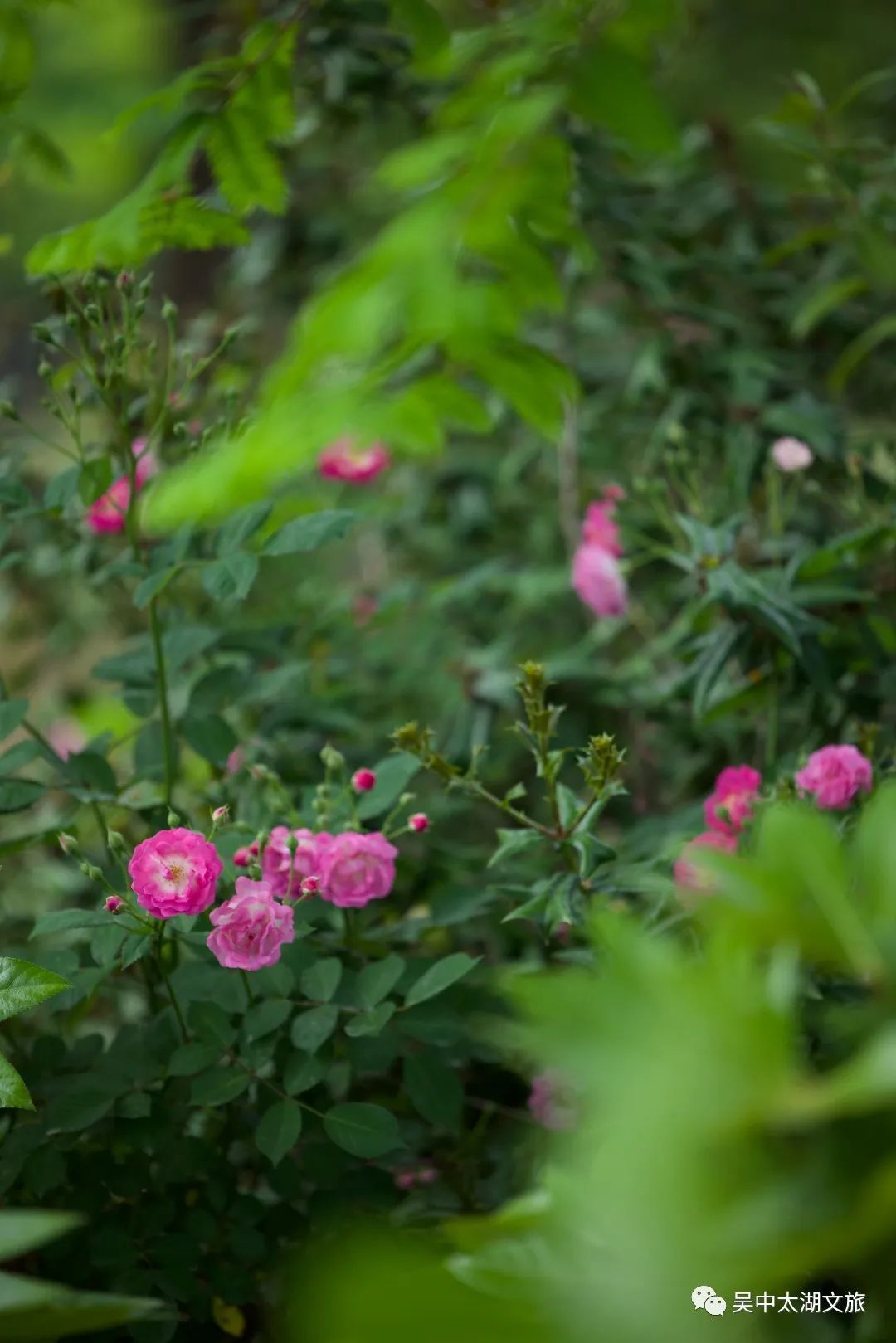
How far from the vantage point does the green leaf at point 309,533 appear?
0.74 meters

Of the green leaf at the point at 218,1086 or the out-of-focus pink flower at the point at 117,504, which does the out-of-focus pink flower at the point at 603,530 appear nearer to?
the out-of-focus pink flower at the point at 117,504

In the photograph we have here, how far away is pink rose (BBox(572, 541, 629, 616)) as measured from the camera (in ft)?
3.50

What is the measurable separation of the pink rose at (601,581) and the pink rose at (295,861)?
44 cm

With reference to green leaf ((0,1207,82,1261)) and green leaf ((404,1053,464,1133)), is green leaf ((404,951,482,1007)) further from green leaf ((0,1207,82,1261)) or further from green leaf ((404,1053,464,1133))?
green leaf ((0,1207,82,1261))

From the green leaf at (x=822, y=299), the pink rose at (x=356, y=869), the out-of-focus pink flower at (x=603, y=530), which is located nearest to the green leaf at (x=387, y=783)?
the pink rose at (x=356, y=869)

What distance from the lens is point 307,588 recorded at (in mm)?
1469

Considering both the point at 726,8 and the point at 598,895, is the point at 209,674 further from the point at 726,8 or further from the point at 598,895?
the point at 726,8

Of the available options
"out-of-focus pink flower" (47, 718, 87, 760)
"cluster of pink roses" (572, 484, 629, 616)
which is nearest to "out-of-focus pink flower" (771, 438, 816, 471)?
"cluster of pink roses" (572, 484, 629, 616)

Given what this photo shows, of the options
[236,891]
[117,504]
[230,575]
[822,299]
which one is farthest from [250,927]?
[822,299]

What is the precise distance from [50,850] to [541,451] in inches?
35.6

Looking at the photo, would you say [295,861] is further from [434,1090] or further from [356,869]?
[434,1090]

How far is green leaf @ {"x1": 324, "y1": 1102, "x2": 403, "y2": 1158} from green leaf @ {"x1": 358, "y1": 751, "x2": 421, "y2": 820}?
198mm

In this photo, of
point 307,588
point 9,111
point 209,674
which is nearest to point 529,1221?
point 209,674

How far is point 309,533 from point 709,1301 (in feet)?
1.70
